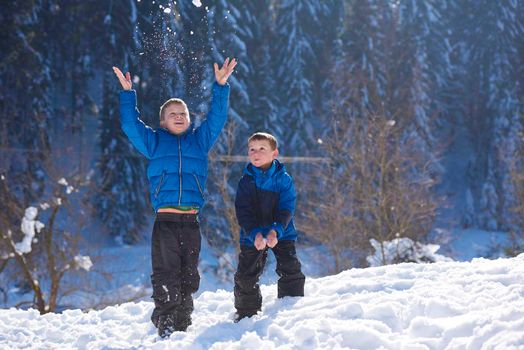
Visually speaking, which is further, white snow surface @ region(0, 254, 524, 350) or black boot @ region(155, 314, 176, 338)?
black boot @ region(155, 314, 176, 338)

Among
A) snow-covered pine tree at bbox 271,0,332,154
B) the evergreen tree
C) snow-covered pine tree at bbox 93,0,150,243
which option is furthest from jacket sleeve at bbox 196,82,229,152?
snow-covered pine tree at bbox 271,0,332,154

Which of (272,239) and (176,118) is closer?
(272,239)

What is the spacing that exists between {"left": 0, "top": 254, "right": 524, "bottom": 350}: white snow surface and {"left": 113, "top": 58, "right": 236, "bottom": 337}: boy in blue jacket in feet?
0.94

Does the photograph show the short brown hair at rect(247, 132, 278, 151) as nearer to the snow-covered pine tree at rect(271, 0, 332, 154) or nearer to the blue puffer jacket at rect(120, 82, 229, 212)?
Answer: the blue puffer jacket at rect(120, 82, 229, 212)

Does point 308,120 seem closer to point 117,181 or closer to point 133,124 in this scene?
point 117,181

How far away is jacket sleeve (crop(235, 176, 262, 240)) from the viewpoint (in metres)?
4.29

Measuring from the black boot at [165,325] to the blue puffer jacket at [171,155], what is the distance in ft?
2.67

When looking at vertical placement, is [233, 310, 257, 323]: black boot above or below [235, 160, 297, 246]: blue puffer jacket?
below

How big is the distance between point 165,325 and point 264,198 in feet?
3.98

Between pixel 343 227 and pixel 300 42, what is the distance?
12.9 metres

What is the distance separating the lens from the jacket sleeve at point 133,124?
14.0 feet

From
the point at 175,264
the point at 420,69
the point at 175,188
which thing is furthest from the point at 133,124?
the point at 420,69

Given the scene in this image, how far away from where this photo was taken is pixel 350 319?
3.72 m

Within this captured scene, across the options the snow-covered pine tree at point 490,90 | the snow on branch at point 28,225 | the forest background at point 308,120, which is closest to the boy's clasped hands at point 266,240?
the forest background at point 308,120
